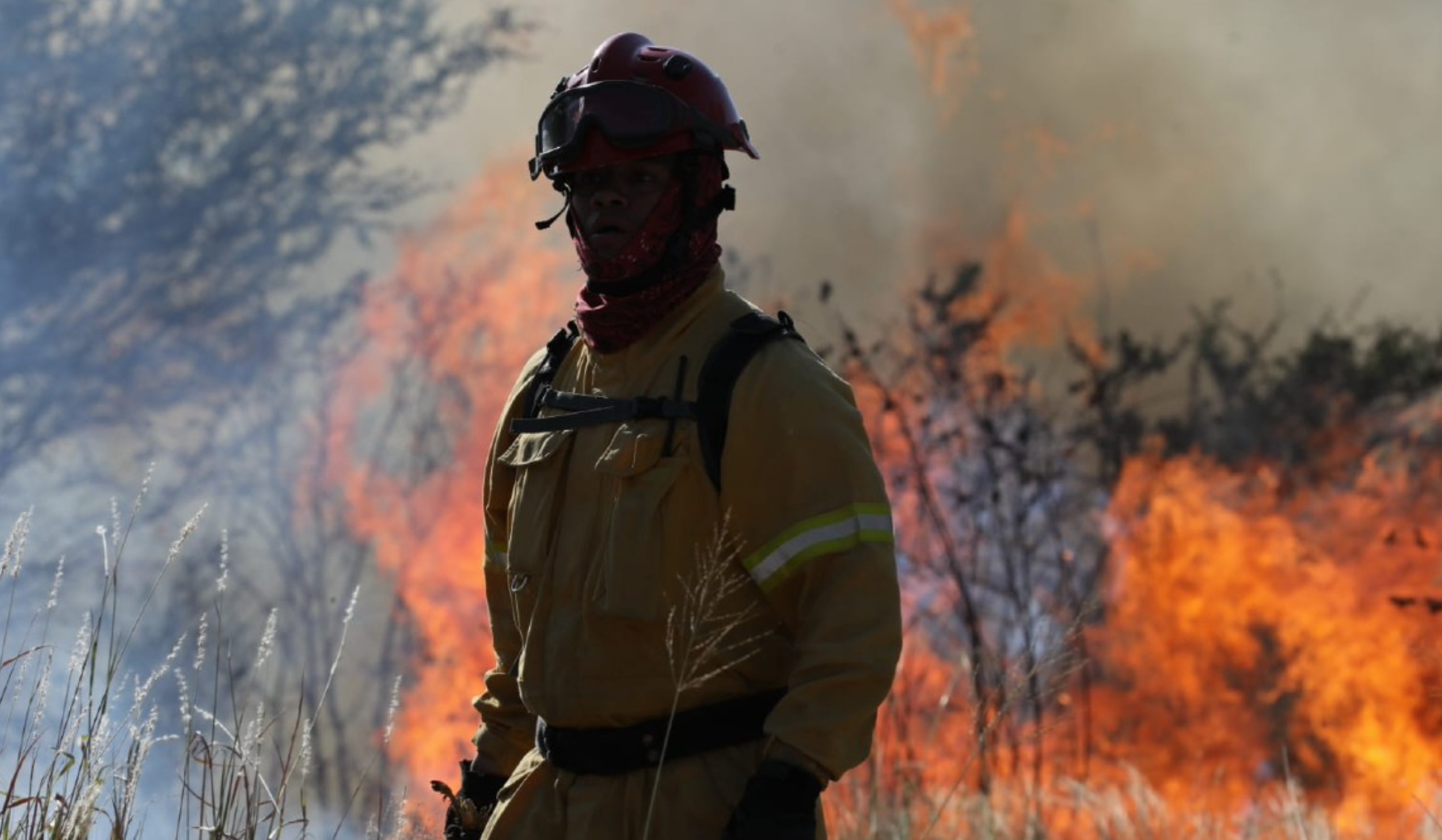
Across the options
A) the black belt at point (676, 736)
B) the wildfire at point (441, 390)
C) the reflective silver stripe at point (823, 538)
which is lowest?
the black belt at point (676, 736)

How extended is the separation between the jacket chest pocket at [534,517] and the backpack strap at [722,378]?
11.8 inches

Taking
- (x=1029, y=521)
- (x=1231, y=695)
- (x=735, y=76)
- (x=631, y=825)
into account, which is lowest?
(x=631, y=825)

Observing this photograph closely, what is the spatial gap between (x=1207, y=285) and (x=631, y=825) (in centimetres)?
1008

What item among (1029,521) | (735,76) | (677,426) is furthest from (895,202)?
(677,426)

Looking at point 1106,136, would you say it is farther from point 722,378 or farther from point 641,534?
point 641,534

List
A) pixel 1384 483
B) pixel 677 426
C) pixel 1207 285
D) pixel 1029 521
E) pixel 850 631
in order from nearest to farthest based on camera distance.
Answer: pixel 850 631 → pixel 677 426 → pixel 1029 521 → pixel 1384 483 → pixel 1207 285

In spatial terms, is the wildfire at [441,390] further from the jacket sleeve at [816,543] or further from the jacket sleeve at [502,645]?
the jacket sleeve at [816,543]

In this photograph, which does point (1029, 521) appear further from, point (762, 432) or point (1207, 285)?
point (762, 432)

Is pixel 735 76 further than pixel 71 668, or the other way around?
pixel 735 76

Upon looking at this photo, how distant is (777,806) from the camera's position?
253 cm

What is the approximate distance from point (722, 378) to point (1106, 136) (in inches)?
404

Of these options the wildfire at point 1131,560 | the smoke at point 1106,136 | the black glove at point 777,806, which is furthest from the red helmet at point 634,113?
the smoke at point 1106,136

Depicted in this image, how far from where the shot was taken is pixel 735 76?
40.1 feet

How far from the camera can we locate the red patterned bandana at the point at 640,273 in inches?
119
